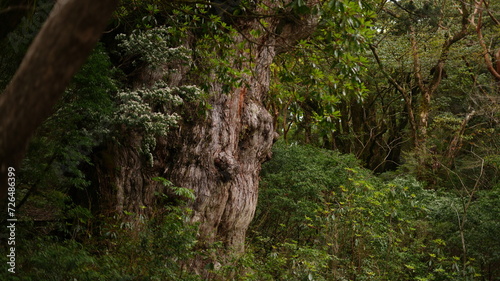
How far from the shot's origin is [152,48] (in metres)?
7.04

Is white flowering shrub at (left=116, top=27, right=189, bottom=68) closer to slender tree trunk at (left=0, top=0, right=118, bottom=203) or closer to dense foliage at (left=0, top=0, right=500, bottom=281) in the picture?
dense foliage at (left=0, top=0, right=500, bottom=281)

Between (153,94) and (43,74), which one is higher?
(153,94)

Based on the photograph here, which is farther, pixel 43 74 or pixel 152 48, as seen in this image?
pixel 152 48

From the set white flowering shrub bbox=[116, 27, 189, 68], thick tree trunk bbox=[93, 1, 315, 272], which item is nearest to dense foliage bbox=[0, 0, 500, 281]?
white flowering shrub bbox=[116, 27, 189, 68]

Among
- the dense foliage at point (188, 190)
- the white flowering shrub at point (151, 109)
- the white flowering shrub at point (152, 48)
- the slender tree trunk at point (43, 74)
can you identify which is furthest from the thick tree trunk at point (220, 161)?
the slender tree trunk at point (43, 74)

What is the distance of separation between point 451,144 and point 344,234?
9588 millimetres

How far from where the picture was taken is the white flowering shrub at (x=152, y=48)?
275 inches

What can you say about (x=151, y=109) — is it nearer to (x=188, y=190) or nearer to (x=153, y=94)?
(x=153, y=94)

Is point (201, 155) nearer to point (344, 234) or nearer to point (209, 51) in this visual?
point (209, 51)

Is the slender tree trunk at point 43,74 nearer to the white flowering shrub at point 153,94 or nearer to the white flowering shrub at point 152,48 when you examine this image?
the white flowering shrub at point 153,94

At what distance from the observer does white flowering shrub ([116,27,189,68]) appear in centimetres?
698

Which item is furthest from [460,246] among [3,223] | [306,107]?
[306,107]

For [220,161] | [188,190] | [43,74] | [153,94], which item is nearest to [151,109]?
[153,94]

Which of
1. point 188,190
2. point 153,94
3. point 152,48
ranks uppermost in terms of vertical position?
point 152,48
